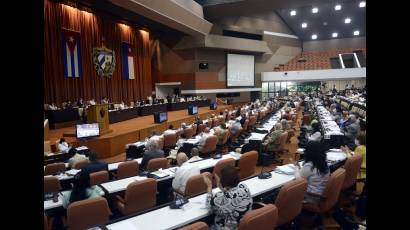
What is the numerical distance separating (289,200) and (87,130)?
25.3 ft

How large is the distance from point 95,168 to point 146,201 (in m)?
1.48

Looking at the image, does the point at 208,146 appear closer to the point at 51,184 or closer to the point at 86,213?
the point at 51,184

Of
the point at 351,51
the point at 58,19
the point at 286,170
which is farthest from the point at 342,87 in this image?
the point at 286,170

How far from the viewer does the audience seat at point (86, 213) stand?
3.32 meters

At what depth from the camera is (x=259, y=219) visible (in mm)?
2625

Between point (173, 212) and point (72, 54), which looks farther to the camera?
point (72, 54)

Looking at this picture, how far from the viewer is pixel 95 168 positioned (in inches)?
211

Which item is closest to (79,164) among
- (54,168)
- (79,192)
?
(54,168)

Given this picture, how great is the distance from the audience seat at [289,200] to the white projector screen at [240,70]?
2364 cm

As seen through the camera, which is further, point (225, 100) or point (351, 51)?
point (351, 51)

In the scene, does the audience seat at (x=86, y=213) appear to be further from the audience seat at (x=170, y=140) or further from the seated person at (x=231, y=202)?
the audience seat at (x=170, y=140)

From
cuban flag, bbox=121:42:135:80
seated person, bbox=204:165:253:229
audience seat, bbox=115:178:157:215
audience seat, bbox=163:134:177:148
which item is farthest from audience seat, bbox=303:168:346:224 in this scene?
cuban flag, bbox=121:42:135:80
